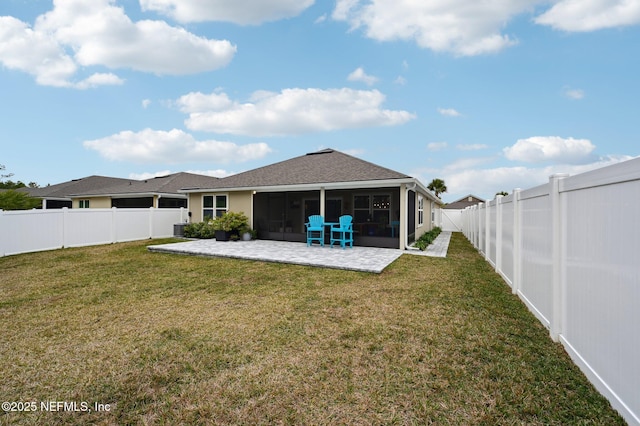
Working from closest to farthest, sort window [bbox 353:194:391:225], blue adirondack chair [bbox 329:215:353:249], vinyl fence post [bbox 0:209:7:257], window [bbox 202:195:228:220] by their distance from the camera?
vinyl fence post [bbox 0:209:7:257], blue adirondack chair [bbox 329:215:353:249], window [bbox 353:194:391:225], window [bbox 202:195:228:220]

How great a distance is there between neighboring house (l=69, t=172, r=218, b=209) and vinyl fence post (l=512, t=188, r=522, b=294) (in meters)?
14.6

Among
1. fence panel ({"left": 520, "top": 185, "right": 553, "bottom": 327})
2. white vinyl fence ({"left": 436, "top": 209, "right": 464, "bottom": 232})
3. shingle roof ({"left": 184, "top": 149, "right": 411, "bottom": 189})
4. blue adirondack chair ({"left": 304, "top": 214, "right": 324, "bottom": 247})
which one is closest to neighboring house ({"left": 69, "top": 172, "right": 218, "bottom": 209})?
shingle roof ({"left": 184, "top": 149, "right": 411, "bottom": 189})

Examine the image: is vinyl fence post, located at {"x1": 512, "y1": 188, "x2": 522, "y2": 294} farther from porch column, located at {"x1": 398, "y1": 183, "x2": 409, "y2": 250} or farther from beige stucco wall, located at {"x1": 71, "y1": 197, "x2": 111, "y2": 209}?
beige stucco wall, located at {"x1": 71, "y1": 197, "x2": 111, "y2": 209}

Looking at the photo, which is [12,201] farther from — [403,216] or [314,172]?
[403,216]

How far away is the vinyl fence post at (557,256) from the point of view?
2.74m

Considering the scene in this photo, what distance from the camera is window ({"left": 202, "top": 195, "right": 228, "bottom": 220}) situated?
1350 cm

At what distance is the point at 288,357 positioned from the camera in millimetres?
2580

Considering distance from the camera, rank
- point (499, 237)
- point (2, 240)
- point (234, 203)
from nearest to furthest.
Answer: point (499, 237) → point (2, 240) → point (234, 203)

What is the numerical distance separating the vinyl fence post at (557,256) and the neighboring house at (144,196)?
609 inches

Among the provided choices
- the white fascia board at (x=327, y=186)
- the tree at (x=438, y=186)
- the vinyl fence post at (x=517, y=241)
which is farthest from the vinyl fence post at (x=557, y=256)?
the tree at (x=438, y=186)

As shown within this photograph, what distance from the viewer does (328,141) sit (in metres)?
17.7

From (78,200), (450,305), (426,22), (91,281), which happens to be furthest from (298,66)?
(78,200)

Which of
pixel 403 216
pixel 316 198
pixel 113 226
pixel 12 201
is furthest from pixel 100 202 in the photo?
pixel 403 216

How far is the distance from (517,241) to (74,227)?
13.6 m
